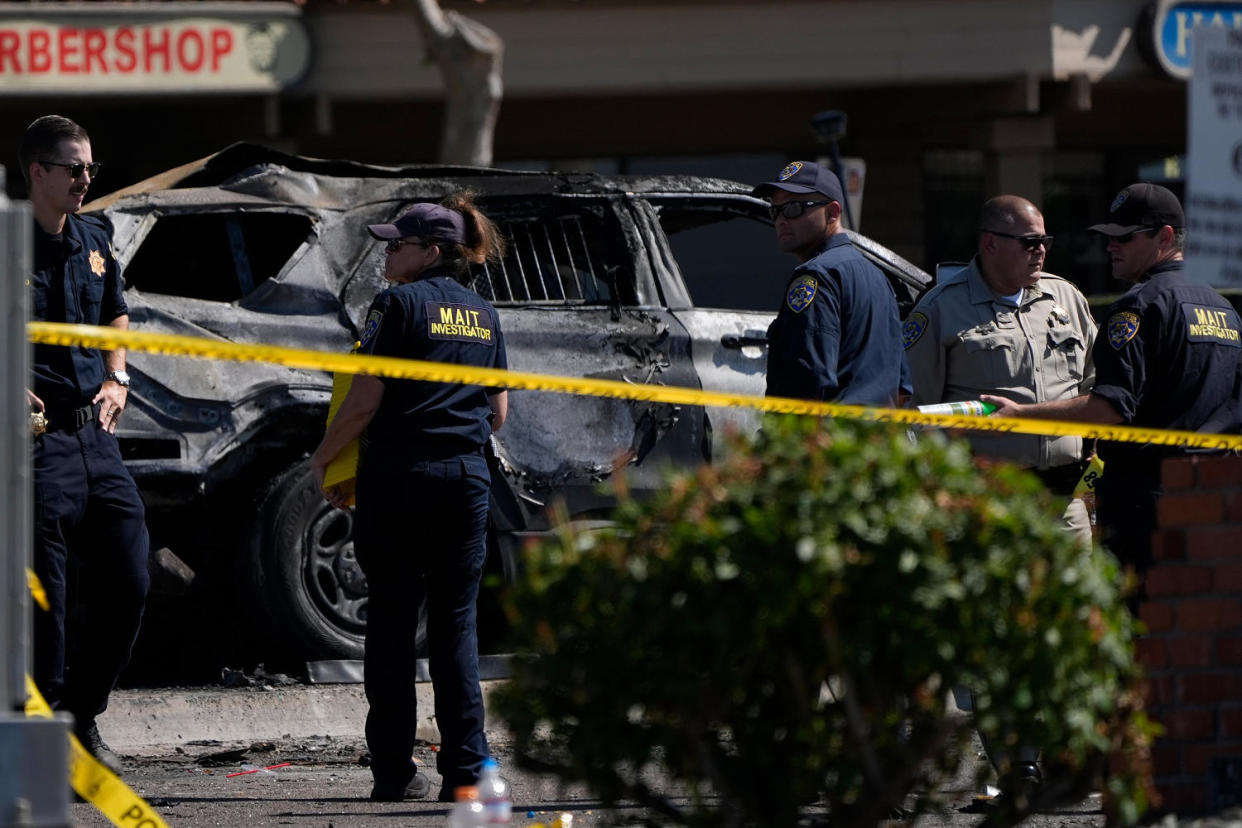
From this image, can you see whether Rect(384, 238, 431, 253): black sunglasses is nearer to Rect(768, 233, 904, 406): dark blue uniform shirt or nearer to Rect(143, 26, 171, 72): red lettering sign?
Rect(768, 233, 904, 406): dark blue uniform shirt

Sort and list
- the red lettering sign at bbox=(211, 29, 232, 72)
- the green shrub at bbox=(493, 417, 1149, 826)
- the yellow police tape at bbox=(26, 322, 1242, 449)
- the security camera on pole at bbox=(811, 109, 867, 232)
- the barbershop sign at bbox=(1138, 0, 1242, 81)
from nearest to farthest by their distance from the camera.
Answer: the green shrub at bbox=(493, 417, 1149, 826)
the yellow police tape at bbox=(26, 322, 1242, 449)
the security camera on pole at bbox=(811, 109, 867, 232)
the red lettering sign at bbox=(211, 29, 232, 72)
the barbershop sign at bbox=(1138, 0, 1242, 81)

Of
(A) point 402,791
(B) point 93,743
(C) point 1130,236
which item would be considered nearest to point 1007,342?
(C) point 1130,236

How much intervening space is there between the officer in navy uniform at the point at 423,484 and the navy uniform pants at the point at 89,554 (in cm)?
63

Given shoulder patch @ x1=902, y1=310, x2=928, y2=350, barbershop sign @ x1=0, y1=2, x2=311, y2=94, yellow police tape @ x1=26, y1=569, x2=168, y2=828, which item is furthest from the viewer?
barbershop sign @ x1=0, y1=2, x2=311, y2=94

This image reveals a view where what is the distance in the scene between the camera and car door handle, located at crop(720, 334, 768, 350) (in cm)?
799

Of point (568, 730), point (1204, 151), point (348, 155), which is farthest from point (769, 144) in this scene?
point (568, 730)

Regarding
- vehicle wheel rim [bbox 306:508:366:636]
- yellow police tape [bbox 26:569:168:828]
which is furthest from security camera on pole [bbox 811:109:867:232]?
yellow police tape [bbox 26:569:168:828]

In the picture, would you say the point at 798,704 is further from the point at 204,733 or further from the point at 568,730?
the point at 204,733

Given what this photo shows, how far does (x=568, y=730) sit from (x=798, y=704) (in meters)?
0.39

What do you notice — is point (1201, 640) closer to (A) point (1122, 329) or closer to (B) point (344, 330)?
(A) point (1122, 329)

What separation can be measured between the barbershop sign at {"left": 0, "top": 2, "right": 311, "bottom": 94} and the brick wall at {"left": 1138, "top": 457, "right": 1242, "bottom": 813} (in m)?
12.2

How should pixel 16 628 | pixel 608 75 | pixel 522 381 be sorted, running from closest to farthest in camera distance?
1. pixel 16 628
2. pixel 522 381
3. pixel 608 75

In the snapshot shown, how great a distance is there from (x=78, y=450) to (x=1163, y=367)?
122 inches

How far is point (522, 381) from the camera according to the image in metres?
4.80
